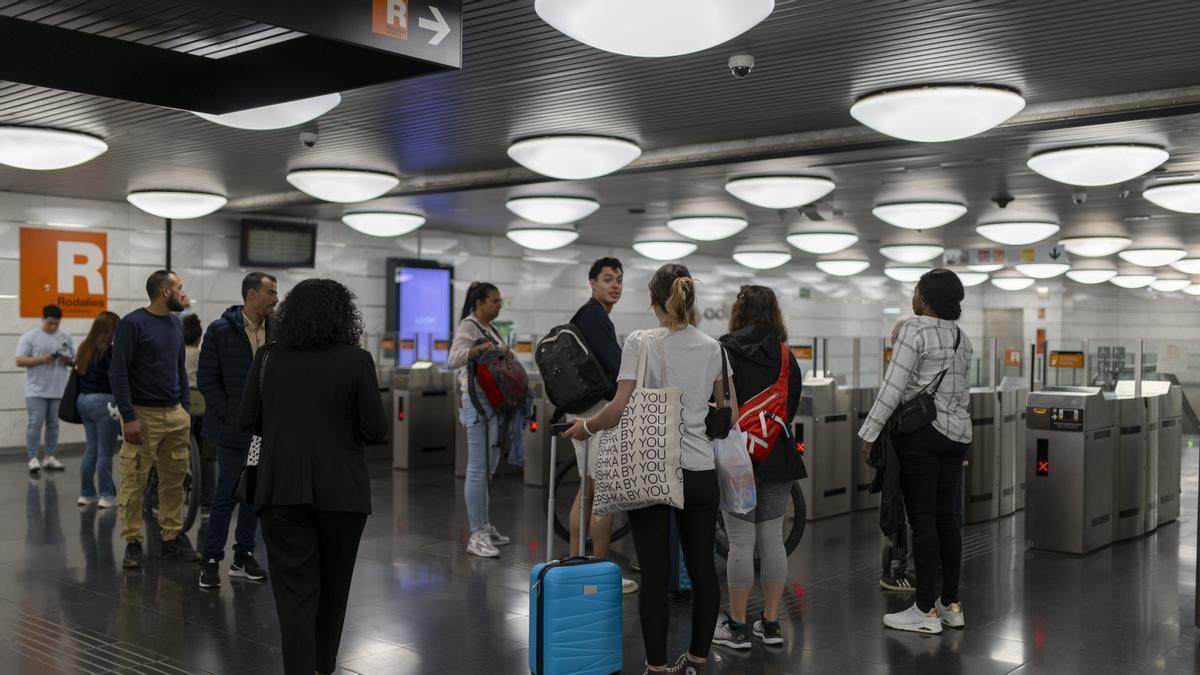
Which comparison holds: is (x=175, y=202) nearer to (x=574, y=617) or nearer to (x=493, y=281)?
(x=493, y=281)

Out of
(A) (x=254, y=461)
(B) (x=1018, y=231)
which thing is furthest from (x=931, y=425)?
(B) (x=1018, y=231)

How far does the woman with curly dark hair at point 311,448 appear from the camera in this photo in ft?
11.1

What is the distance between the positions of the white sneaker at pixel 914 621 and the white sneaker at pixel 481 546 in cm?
262

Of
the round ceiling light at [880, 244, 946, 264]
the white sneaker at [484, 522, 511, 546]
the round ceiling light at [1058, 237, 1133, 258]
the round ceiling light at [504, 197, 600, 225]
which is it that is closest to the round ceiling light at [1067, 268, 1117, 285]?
the round ceiling light at [1058, 237, 1133, 258]

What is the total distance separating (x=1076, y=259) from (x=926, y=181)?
411 inches

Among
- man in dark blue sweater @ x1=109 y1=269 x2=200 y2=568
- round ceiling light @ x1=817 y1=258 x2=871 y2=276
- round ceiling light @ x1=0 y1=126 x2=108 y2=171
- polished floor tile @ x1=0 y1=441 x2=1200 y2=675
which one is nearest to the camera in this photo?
polished floor tile @ x1=0 y1=441 x2=1200 y2=675

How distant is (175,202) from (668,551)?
29.9 ft

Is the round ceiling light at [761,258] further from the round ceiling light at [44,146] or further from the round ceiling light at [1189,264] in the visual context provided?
the round ceiling light at [44,146]

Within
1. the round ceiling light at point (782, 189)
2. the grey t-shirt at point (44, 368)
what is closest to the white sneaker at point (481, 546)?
the round ceiling light at point (782, 189)

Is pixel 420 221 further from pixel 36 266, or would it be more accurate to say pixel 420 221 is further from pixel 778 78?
pixel 778 78

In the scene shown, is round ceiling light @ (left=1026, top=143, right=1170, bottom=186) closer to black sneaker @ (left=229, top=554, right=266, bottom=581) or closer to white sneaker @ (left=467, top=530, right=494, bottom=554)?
white sneaker @ (left=467, top=530, right=494, bottom=554)

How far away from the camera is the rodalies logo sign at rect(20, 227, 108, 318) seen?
12.4m

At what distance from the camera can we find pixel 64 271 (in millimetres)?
12648

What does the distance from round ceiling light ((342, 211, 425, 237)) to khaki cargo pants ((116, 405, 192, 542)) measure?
6010mm
